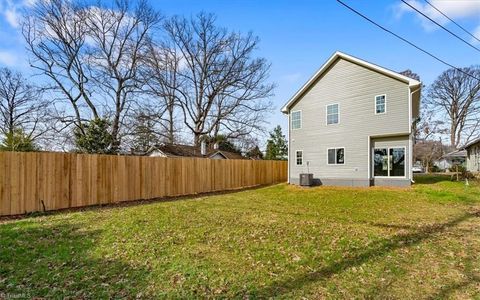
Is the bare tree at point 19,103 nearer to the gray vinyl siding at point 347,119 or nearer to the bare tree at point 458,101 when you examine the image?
the gray vinyl siding at point 347,119

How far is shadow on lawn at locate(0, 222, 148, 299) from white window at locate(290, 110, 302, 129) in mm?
14756

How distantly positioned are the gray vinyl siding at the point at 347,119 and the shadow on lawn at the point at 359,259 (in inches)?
340

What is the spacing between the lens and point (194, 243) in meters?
5.60

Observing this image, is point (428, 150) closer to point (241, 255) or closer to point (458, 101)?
point (458, 101)

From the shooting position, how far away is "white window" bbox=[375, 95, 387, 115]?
15.4 metres

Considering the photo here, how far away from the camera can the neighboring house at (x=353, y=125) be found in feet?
49.2

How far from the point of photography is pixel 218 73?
27.4m

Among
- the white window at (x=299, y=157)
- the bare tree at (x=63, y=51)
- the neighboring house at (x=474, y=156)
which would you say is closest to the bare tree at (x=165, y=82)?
the bare tree at (x=63, y=51)

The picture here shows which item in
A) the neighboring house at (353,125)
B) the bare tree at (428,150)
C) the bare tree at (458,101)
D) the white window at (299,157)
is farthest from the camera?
the bare tree at (428,150)

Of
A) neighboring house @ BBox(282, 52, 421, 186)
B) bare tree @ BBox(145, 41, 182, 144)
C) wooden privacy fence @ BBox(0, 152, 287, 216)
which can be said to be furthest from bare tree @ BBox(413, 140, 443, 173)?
wooden privacy fence @ BBox(0, 152, 287, 216)

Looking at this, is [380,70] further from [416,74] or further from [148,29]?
[416,74]

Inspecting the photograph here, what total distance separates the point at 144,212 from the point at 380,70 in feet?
43.7

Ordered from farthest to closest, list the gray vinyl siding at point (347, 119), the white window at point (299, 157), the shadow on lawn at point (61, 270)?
the white window at point (299, 157), the gray vinyl siding at point (347, 119), the shadow on lawn at point (61, 270)

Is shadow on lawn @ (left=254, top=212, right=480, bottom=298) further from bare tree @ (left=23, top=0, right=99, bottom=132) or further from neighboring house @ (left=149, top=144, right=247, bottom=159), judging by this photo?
bare tree @ (left=23, top=0, right=99, bottom=132)
